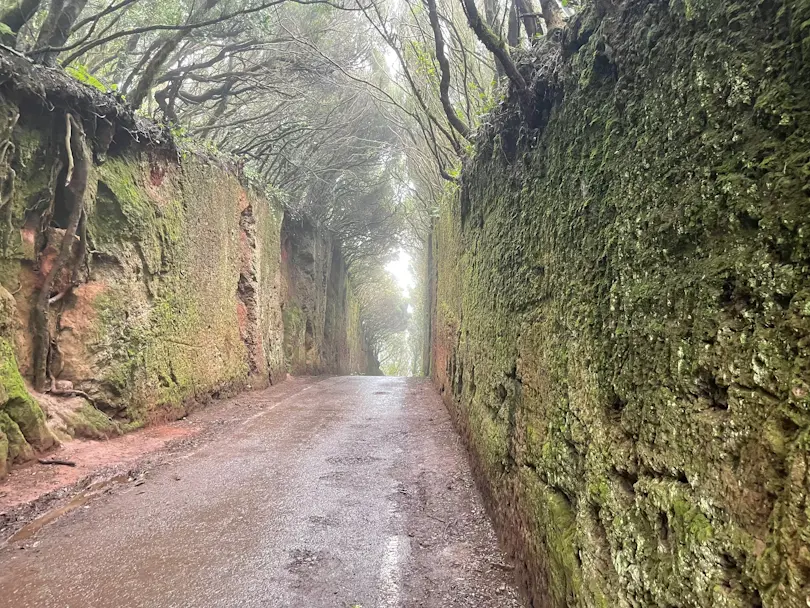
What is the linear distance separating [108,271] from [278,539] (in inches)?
171

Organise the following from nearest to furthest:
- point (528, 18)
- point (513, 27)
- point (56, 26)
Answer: point (528, 18) → point (513, 27) → point (56, 26)

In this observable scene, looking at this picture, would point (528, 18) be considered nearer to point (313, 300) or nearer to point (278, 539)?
point (278, 539)

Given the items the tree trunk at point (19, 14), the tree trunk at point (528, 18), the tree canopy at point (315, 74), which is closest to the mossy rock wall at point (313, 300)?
the tree canopy at point (315, 74)

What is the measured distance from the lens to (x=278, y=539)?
3527 millimetres

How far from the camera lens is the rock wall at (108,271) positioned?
4941 mm

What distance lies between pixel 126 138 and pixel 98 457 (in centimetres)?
400

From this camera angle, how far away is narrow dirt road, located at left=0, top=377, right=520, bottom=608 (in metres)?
2.85

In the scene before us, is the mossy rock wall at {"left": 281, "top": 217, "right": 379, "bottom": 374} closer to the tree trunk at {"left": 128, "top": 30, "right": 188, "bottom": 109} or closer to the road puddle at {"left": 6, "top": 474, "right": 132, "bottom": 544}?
the tree trunk at {"left": 128, "top": 30, "right": 188, "bottom": 109}

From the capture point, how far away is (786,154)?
43.7 inches

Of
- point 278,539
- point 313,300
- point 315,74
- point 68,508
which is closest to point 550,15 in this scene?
point 278,539

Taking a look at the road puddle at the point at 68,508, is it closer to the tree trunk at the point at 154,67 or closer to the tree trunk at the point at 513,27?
the tree trunk at the point at 154,67

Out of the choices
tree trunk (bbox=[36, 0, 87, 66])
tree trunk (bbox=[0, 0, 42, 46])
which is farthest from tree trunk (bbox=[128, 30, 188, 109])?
tree trunk (bbox=[0, 0, 42, 46])

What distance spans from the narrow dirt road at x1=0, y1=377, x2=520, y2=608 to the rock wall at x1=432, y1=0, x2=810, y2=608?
0.86 metres

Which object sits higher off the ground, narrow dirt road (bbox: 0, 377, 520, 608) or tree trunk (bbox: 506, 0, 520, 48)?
tree trunk (bbox: 506, 0, 520, 48)
